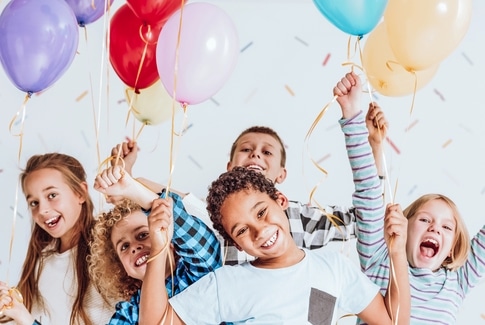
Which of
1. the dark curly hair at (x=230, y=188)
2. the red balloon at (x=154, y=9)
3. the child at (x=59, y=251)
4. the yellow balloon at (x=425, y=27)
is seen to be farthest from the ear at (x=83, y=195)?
the yellow balloon at (x=425, y=27)

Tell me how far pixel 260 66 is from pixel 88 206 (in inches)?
29.5

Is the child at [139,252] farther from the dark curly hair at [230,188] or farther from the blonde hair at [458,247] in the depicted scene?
the blonde hair at [458,247]

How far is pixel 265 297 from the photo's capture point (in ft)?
4.75

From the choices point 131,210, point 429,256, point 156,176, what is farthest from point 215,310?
point 156,176

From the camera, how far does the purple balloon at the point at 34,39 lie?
5.14 feet

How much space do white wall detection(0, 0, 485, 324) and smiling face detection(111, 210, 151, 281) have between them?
77cm

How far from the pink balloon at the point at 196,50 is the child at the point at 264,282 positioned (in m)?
0.20

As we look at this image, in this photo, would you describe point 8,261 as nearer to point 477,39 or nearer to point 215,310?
point 215,310

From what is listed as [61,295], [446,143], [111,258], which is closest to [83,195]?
[61,295]

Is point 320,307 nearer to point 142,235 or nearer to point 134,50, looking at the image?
point 142,235

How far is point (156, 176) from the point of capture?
8.25ft

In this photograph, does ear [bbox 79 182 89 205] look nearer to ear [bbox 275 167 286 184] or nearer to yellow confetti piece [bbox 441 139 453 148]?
ear [bbox 275 167 286 184]

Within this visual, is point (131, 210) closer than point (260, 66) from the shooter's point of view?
Yes

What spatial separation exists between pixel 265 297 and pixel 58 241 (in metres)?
0.84
